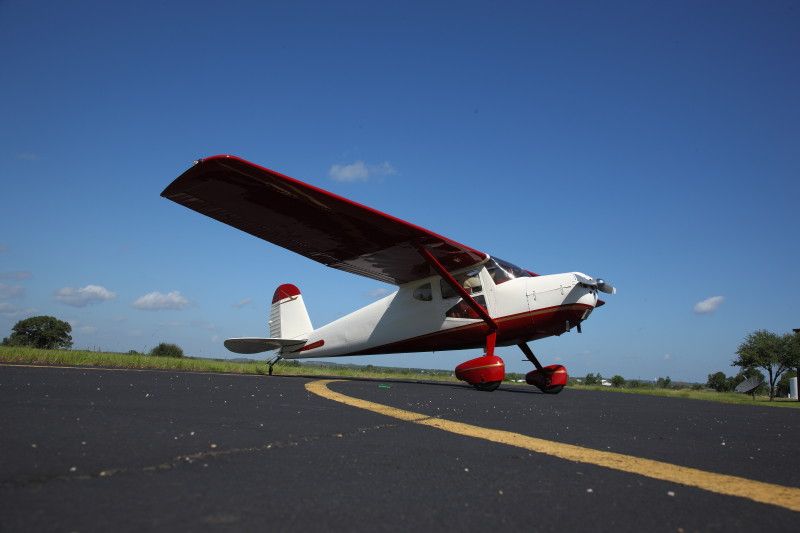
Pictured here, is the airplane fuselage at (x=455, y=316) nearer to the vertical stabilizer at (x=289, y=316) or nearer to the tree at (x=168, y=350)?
the vertical stabilizer at (x=289, y=316)

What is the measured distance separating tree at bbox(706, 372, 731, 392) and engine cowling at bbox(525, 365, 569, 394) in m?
77.6

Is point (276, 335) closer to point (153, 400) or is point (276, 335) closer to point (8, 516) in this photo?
point (153, 400)

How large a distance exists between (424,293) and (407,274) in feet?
2.17

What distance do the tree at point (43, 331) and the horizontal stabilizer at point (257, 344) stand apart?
147 feet

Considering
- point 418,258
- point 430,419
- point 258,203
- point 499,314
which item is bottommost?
point 430,419

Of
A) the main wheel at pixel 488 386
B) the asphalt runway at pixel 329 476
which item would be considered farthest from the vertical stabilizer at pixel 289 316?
the asphalt runway at pixel 329 476

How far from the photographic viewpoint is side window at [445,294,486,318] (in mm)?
10742

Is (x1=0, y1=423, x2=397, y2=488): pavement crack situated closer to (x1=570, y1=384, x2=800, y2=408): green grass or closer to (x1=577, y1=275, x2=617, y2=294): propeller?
(x1=577, y1=275, x2=617, y2=294): propeller

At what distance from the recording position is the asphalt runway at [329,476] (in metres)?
1.55

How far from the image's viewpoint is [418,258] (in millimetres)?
11250

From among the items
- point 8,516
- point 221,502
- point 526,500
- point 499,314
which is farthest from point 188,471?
point 499,314

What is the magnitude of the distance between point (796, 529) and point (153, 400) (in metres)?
4.85

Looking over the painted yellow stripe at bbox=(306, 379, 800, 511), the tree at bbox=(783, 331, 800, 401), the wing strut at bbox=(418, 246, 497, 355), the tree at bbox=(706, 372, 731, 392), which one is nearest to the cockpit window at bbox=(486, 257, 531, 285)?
the wing strut at bbox=(418, 246, 497, 355)

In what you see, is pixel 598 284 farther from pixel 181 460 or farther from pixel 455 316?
pixel 181 460
